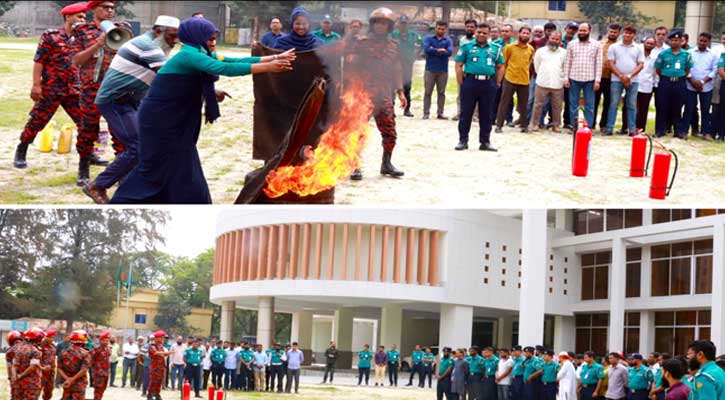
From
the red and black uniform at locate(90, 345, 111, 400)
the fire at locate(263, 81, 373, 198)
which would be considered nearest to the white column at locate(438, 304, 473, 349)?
the red and black uniform at locate(90, 345, 111, 400)

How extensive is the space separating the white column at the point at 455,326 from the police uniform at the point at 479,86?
10305 mm

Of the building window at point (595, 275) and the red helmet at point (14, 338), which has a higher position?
the red helmet at point (14, 338)

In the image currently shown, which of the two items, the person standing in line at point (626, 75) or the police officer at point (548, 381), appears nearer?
the person standing in line at point (626, 75)

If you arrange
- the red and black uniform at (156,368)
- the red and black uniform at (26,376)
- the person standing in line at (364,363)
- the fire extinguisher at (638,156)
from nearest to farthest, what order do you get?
1. the red and black uniform at (26,376)
2. the fire extinguisher at (638,156)
3. the red and black uniform at (156,368)
4. the person standing in line at (364,363)

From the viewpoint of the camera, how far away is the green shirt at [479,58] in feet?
34.6

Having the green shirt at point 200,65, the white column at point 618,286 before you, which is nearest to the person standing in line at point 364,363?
the white column at point 618,286

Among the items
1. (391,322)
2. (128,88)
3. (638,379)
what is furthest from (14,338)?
(391,322)

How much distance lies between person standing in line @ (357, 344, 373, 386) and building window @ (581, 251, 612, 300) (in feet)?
23.9

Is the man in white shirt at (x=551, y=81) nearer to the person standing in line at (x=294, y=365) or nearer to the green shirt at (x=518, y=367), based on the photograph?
the green shirt at (x=518, y=367)

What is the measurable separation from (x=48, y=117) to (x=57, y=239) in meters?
3.14

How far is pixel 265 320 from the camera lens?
16484mm

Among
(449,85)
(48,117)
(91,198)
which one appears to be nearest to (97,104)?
(91,198)

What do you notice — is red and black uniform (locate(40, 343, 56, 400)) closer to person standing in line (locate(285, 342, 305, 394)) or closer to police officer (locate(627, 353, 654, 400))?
person standing in line (locate(285, 342, 305, 394))

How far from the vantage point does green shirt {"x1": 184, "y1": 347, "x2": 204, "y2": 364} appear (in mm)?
13148
